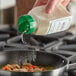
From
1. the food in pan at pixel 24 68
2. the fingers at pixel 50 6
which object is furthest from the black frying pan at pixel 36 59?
the fingers at pixel 50 6

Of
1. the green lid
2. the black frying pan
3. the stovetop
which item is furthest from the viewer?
the stovetop

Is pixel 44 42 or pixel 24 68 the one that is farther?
pixel 44 42

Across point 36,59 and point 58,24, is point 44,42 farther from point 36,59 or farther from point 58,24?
point 58,24

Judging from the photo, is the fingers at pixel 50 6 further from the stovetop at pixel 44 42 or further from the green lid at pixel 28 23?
the stovetop at pixel 44 42

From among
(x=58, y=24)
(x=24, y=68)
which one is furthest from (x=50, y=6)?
(x=24, y=68)

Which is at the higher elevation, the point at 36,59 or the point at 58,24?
the point at 58,24

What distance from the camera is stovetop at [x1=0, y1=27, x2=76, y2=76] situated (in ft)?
3.73

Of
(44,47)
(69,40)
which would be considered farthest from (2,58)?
(69,40)

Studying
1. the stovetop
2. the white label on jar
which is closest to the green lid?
the white label on jar

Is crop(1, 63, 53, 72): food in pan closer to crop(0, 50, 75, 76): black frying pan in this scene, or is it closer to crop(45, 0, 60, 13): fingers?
crop(0, 50, 75, 76): black frying pan

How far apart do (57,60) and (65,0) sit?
19 centimetres

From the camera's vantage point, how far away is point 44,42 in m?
1.28

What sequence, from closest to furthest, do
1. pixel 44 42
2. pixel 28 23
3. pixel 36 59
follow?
pixel 28 23 < pixel 36 59 < pixel 44 42

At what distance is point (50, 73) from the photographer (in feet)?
2.51
